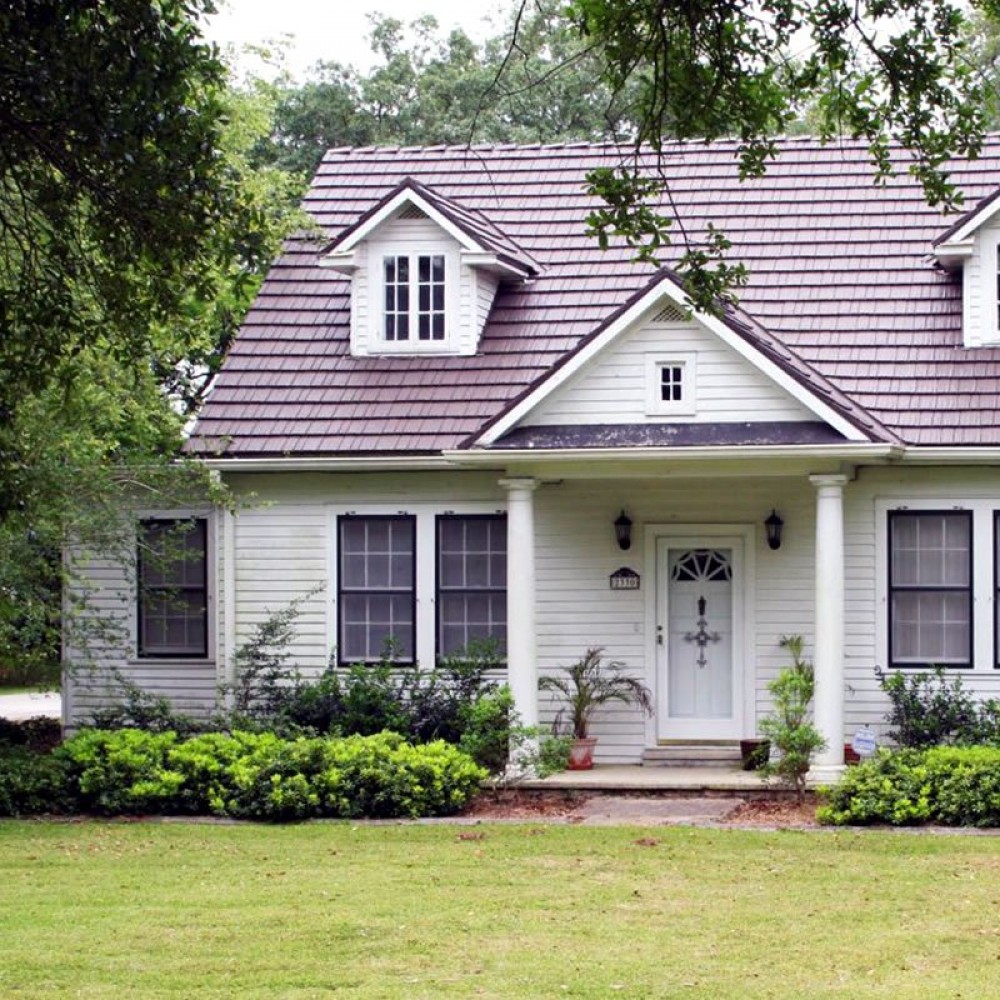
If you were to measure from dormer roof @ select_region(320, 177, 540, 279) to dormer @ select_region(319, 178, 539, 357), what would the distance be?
1 centimetres

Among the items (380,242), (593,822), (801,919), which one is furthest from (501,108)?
(801,919)

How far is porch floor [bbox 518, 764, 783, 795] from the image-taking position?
17.9 meters

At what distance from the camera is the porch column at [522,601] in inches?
723

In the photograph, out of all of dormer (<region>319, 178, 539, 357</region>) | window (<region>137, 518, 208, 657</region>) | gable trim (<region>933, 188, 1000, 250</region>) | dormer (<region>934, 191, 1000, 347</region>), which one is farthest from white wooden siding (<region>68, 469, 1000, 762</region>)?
gable trim (<region>933, 188, 1000, 250</region>)

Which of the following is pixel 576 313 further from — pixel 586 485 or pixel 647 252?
pixel 647 252

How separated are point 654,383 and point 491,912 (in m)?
7.48

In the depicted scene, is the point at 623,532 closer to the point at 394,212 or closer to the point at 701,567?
the point at 701,567

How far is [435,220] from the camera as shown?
20500mm

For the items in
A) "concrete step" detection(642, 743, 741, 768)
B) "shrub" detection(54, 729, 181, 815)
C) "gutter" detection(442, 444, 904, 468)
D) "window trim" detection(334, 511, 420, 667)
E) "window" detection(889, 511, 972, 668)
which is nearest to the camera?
"shrub" detection(54, 729, 181, 815)

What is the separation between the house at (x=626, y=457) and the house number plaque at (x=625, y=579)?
0.04 meters

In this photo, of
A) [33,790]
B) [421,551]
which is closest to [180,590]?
[421,551]

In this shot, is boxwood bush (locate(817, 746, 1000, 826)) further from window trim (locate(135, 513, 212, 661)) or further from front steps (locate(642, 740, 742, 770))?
window trim (locate(135, 513, 212, 661))

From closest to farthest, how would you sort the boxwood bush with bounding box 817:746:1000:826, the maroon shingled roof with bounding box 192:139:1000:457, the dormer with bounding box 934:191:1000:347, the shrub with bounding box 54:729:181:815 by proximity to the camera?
the boxwood bush with bounding box 817:746:1000:826 → the shrub with bounding box 54:729:181:815 → the maroon shingled roof with bounding box 192:139:1000:457 → the dormer with bounding box 934:191:1000:347

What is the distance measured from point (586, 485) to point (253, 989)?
10396 mm
